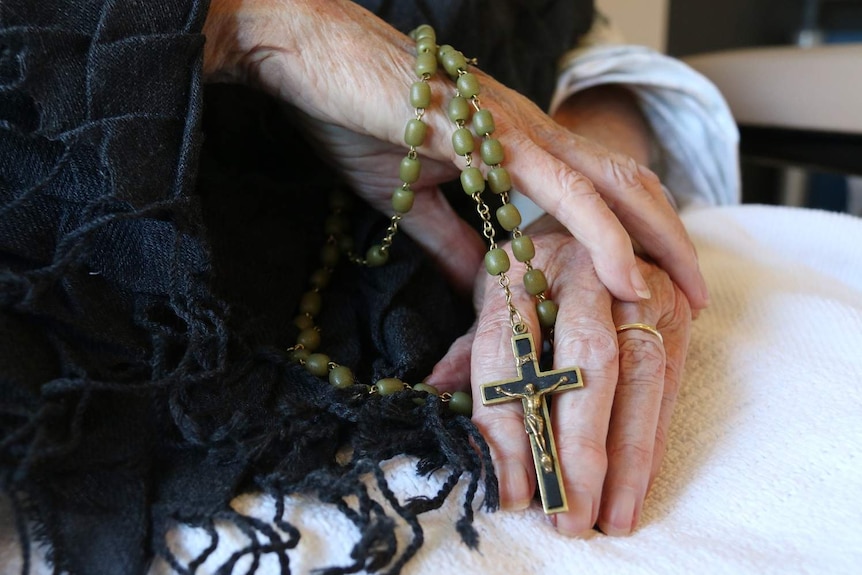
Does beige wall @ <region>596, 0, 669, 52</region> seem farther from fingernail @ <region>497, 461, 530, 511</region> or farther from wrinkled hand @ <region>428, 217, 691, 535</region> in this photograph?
fingernail @ <region>497, 461, 530, 511</region>

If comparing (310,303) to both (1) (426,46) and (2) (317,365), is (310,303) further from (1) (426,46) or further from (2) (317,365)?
(1) (426,46)

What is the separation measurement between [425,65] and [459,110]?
6 centimetres

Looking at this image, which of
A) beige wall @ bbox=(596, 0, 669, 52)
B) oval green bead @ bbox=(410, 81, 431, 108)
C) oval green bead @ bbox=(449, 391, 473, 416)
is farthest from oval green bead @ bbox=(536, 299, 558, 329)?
beige wall @ bbox=(596, 0, 669, 52)

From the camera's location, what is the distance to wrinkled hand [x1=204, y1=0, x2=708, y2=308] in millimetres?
651

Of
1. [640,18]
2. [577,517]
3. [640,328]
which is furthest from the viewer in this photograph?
[640,18]

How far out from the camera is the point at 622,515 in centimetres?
53

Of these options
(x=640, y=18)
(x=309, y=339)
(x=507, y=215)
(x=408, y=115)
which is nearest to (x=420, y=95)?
(x=408, y=115)

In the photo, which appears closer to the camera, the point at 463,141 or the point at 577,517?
the point at 577,517

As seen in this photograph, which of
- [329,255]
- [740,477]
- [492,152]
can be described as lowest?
[740,477]

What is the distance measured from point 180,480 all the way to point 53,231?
20 centimetres

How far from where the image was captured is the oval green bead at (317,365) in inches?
23.8

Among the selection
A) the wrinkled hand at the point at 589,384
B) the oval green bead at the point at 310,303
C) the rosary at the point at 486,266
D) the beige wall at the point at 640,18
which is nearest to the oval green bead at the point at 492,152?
the rosary at the point at 486,266

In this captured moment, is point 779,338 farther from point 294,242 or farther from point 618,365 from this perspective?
point 294,242

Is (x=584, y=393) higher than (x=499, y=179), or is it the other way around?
(x=499, y=179)
